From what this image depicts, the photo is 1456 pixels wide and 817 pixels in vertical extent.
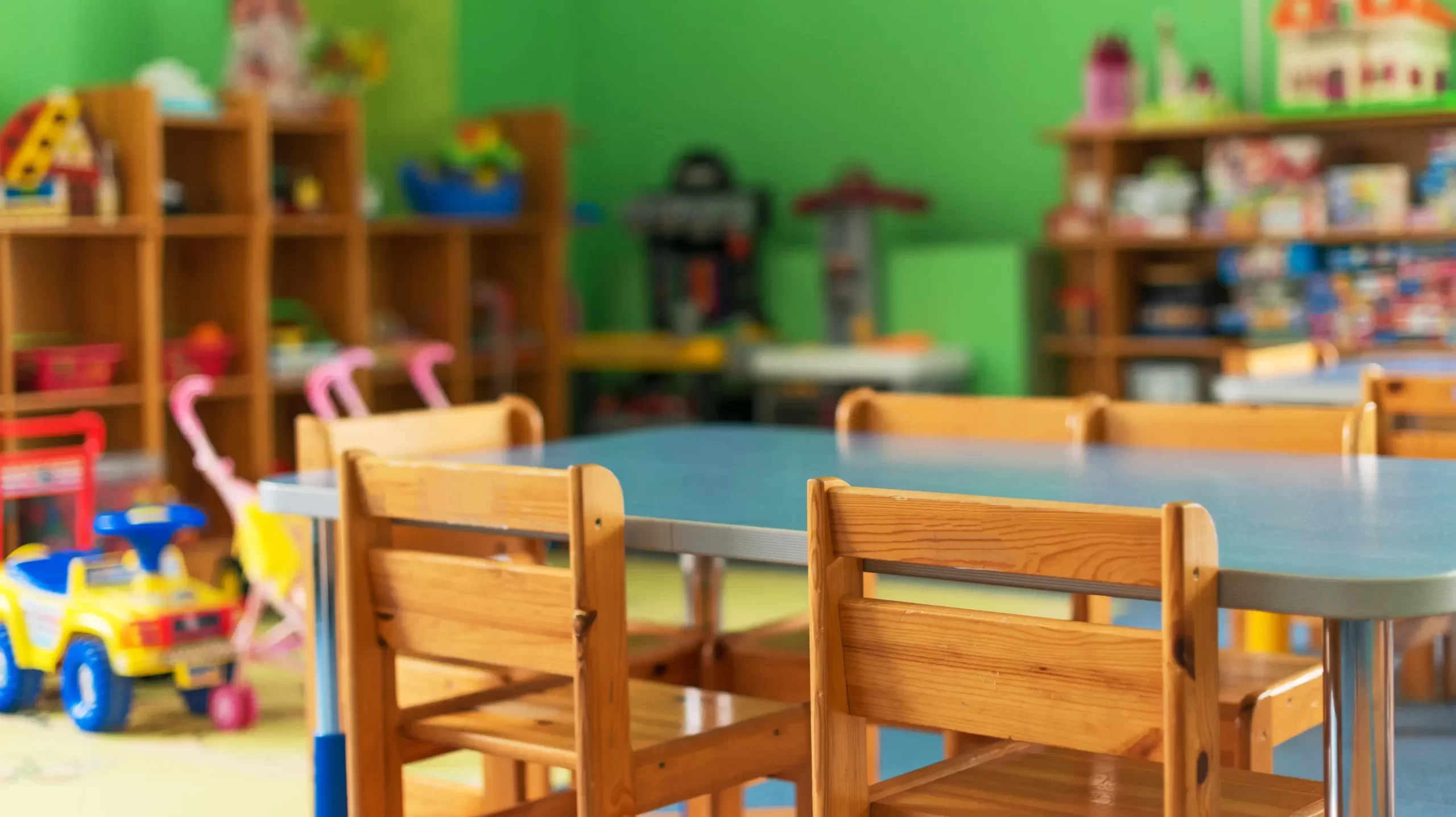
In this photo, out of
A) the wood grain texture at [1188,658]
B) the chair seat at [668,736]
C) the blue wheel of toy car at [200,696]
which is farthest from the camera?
the blue wheel of toy car at [200,696]

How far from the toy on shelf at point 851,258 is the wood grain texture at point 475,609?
403cm

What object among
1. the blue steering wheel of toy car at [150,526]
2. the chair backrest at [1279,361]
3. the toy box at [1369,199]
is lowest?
the blue steering wheel of toy car at [150,526]

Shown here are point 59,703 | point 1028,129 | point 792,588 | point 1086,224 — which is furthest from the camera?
point 1028,129

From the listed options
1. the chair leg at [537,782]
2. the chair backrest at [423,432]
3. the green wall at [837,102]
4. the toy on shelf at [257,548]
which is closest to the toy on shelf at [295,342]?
the toy on shelf at [257,548]

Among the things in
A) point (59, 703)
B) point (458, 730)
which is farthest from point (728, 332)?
point (458, 730)

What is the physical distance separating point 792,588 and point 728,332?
127 centimetres

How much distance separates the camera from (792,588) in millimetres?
5375

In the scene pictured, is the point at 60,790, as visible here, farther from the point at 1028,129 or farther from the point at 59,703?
→ the point at 1028,129

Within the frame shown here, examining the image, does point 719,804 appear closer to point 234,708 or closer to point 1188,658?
point 1188,658

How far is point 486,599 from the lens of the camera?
78.9 inches

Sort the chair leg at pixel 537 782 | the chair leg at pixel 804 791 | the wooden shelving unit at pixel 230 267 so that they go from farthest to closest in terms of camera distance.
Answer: the wooden shelving unit at pixel 230 267, the chair leg at pixel 537 782, the chair leg at pixel 804 791

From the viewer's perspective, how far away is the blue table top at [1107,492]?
5.03ft

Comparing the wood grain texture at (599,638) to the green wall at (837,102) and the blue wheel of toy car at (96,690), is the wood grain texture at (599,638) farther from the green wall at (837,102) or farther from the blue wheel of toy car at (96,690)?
the green wall at (837,102)

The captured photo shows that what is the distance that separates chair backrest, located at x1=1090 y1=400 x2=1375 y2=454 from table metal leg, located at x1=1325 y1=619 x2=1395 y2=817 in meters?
0.94
